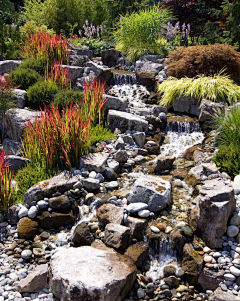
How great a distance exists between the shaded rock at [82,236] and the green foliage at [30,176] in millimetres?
1150

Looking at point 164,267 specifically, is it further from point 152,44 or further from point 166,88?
point 152,44

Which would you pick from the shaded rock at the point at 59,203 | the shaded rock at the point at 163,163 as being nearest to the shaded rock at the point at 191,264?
the shaded rock at the point at 59,203

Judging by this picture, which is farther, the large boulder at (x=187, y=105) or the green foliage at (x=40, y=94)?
the large boulder at (x=187, y=105)

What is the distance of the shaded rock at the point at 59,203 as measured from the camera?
157 inches

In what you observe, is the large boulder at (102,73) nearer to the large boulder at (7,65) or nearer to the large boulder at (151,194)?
the large boulder at (7,65)

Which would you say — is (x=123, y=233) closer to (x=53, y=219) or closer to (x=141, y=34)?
(x=53, y=219)

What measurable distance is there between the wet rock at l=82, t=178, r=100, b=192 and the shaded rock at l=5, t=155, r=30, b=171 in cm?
113

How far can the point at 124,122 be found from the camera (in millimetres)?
6102

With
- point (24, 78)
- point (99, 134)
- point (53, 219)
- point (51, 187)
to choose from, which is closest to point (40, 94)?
point (24, 78)

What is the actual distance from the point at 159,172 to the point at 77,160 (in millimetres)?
1397

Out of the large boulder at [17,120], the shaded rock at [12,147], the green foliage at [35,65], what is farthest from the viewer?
the green foliage at [35,65]

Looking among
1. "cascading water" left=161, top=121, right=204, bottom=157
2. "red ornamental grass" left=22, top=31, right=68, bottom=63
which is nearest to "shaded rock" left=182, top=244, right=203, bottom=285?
"cascading water" left=161, top=121, right=204, bottom=157

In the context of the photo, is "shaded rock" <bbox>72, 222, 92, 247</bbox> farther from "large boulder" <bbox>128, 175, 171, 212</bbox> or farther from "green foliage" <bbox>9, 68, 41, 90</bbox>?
"green foliage" <bbox>9, 68, 41, 90</bbox>

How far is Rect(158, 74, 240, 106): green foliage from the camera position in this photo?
677cm
